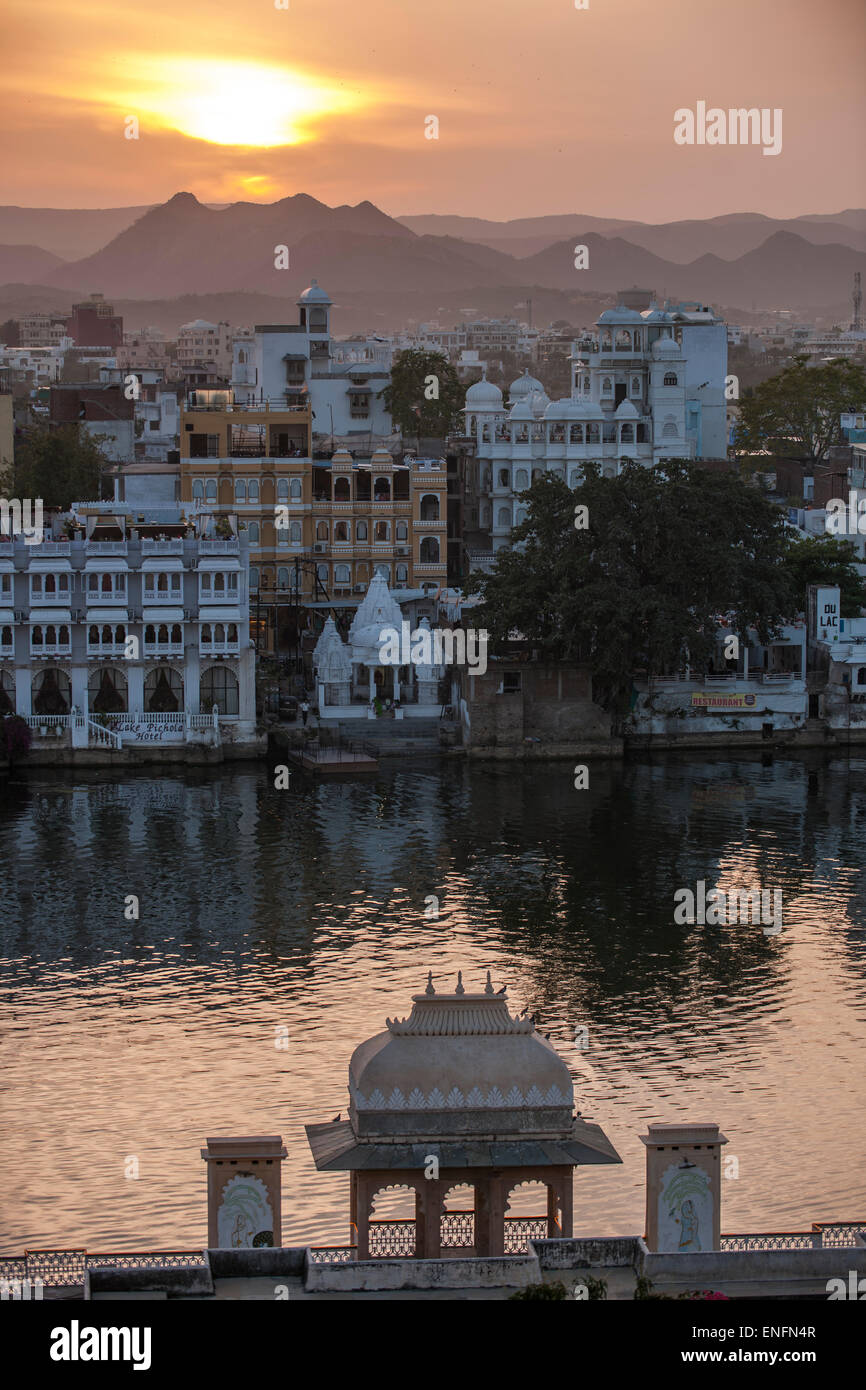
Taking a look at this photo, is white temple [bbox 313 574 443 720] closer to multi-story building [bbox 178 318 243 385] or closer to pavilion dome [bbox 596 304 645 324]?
pavilion dome [bbox 596 304 645 324]

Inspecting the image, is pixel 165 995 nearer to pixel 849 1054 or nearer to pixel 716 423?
pixel 849 1054

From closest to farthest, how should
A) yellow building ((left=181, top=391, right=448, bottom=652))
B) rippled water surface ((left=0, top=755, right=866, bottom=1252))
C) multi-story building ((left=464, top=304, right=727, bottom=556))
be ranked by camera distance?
rippled water surface ((left=0, top=755, right=866, bottom=1252)) < yellow building ((left=181, top=391, right=448, bottom=652)) < multi-story building ((left=464, top=304, right=727, bottom=556))

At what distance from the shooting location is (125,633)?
53750 mm

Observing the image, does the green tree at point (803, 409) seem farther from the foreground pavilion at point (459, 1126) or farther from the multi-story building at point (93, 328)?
the multi-story building at point (93, 328)

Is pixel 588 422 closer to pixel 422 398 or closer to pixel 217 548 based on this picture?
pixel 422 398

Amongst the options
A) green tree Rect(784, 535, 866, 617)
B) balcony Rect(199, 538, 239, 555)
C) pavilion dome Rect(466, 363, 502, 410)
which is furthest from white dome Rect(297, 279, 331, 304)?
balcony Rect(199, 538, 239, 555)

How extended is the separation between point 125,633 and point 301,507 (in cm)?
1099

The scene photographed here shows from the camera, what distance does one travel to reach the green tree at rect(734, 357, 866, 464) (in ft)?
309

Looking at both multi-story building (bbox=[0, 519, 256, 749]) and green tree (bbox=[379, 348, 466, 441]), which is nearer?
multi-story building (bbox=[0, 519, 256, 749])

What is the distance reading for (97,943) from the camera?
36.6m

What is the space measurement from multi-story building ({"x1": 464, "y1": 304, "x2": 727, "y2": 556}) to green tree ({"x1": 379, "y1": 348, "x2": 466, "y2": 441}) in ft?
23.8

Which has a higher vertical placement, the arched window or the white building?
the white building

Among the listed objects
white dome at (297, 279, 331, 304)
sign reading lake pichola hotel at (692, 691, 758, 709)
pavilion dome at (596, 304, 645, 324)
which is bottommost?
sign reading lake pichola hotel at (692, 691, 758, 709)
